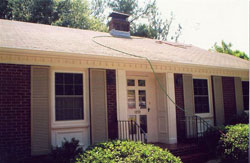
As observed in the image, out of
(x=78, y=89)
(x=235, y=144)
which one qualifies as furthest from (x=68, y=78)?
(x=235, y=144)

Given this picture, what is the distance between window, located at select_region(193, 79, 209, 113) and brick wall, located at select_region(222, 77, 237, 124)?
804mm

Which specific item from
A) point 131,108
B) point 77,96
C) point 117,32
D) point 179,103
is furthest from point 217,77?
point 77,96

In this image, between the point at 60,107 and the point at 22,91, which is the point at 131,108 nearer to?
the point at 60,107

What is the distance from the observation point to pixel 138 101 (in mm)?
8930

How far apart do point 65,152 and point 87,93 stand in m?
1.85

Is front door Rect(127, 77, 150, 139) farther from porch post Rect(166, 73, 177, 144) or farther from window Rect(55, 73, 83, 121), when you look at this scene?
window Rect(55, 73, 83, 121)

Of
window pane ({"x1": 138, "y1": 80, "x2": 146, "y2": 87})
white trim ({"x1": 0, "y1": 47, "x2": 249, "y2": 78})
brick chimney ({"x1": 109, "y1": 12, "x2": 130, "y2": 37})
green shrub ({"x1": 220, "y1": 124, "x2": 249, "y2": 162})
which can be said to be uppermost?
brick chimney ({"x1": 109, "y1": 12, "x2": 130, "y2": 37})

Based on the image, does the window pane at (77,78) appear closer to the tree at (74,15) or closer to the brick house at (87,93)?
the brick house at (87,93)

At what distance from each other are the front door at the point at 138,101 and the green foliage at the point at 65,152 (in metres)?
2.83

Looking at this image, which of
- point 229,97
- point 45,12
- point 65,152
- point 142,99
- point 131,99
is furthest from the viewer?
point 45,12

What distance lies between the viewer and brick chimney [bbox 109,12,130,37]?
11.8 metres

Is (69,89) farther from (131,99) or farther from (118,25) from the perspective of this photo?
(118,25)

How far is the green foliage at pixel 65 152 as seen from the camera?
5824 mm

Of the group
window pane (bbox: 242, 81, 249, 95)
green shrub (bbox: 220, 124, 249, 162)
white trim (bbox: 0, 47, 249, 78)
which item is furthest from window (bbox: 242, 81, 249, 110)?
green shrub (bbox: 220, 124, 249, 162)
